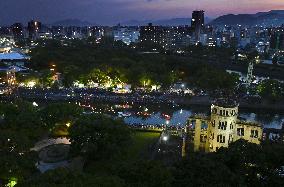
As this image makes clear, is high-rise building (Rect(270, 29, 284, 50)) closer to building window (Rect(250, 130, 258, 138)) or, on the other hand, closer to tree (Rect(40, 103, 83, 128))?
building window (Rect(250, 130, 258, 138))

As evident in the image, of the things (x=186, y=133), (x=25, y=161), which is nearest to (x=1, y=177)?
(x=25, y=161)

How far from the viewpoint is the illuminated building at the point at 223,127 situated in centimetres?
3111

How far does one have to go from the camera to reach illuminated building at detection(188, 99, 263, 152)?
102 ft

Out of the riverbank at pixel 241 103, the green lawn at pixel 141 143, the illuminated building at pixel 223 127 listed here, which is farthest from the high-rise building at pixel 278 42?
the illuminated building at pixel 223 127

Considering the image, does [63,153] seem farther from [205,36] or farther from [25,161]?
[205,36]

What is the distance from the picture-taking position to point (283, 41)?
128500mm

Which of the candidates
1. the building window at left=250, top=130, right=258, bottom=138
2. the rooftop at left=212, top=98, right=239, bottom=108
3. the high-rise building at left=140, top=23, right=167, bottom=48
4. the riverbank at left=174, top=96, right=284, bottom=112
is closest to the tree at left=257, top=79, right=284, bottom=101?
the riverbank at left=174, top=96, right=284, bottom=112

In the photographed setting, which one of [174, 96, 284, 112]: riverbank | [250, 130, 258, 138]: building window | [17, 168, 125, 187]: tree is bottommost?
[174, 96, 284, 112]: riverbank

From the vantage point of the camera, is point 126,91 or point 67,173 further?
point 126,91

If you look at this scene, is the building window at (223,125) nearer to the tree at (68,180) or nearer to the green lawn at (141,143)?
the green lawn at (141,143)

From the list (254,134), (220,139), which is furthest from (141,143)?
(254,134)

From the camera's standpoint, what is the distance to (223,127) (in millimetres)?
31297

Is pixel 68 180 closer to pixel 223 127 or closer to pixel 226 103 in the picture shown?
pixel 223 127

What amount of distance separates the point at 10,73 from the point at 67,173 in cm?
4908
